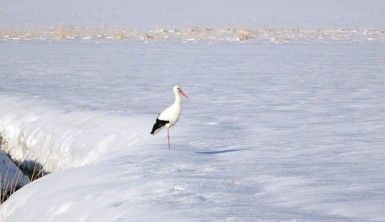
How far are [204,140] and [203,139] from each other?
0.08 meters

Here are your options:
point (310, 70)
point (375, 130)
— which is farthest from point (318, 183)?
point (310, 70)

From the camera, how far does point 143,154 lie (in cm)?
871

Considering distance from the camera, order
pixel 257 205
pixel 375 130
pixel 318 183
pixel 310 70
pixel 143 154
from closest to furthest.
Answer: pixel 257 205 < pixel 318 183 < pixel 143 154 < pixel 375 130 < pixel 310 70

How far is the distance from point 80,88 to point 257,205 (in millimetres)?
11964

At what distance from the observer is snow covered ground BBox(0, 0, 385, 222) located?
6129 mm

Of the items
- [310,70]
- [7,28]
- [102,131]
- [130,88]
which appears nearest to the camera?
[102,131]

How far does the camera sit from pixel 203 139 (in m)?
9.75

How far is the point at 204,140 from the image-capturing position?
967 centimetres

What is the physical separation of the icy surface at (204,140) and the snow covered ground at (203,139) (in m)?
0.02

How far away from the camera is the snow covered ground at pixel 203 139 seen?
6.13 m

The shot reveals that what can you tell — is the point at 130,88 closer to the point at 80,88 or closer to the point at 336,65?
the point at 80,88

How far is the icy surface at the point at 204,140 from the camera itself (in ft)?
20.1

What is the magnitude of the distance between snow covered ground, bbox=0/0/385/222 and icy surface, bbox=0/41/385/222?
0.02 metres

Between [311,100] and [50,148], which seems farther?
[311,100]
